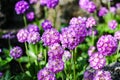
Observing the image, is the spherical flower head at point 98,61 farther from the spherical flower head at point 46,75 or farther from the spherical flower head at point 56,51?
the spherical flower head at point 46,75

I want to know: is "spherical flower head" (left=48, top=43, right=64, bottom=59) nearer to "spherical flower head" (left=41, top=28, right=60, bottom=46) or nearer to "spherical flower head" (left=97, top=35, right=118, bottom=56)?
"spherical flower head" (left=41, top=28, right=60, bottom=46)

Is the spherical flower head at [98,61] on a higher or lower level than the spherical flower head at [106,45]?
lower

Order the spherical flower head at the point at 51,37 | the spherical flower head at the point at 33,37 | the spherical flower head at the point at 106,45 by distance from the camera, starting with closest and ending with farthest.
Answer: the spherical flower head at the point at 106,45, the spherical flower head at the point at 51,37, the spherical flower head at the point at 33,37

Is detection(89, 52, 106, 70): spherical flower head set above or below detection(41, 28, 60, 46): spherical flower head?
below

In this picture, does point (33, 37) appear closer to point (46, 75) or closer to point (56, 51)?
point (56, 51)

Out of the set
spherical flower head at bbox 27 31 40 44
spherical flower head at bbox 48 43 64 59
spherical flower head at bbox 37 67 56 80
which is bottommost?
spherical flower head at bbox 37 67 56 80

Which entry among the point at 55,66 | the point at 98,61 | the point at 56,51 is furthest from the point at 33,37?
the point at 98,61

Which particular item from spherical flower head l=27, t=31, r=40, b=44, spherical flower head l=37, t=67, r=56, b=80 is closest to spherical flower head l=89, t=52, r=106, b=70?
spherical flower head l=37, t=67, r=56, b=80

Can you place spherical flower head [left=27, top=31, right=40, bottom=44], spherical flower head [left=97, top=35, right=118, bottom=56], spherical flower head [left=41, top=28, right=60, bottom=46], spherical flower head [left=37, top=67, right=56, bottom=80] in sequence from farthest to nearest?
spherical flower head [left=27, top=31, right=40, bottom=44] < spherical flower head [left=41, top=28, right=60, bottom=46] < spherical flower head [left=97, top=35, right=118, bottom=56] < spherical flower head [left=37, top=67, right=56, bottom=80]

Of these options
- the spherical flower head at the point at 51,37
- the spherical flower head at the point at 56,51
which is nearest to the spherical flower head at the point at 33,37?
the spherical flower head at the point at 51,37

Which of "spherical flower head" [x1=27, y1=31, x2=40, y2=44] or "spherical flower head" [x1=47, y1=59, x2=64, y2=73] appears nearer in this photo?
"spherical flower head" [x1=47, y1=59, x2=64, y2=73]

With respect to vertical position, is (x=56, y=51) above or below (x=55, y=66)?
above

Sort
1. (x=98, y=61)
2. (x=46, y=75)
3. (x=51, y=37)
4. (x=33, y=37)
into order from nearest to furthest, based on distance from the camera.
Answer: (x=46, y=75), (x=98, y=61), (x=51, y=37), (x=33, y=37)

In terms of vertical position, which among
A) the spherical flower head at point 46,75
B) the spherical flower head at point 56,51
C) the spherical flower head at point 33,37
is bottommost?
the spherical flower head at point 46,75
